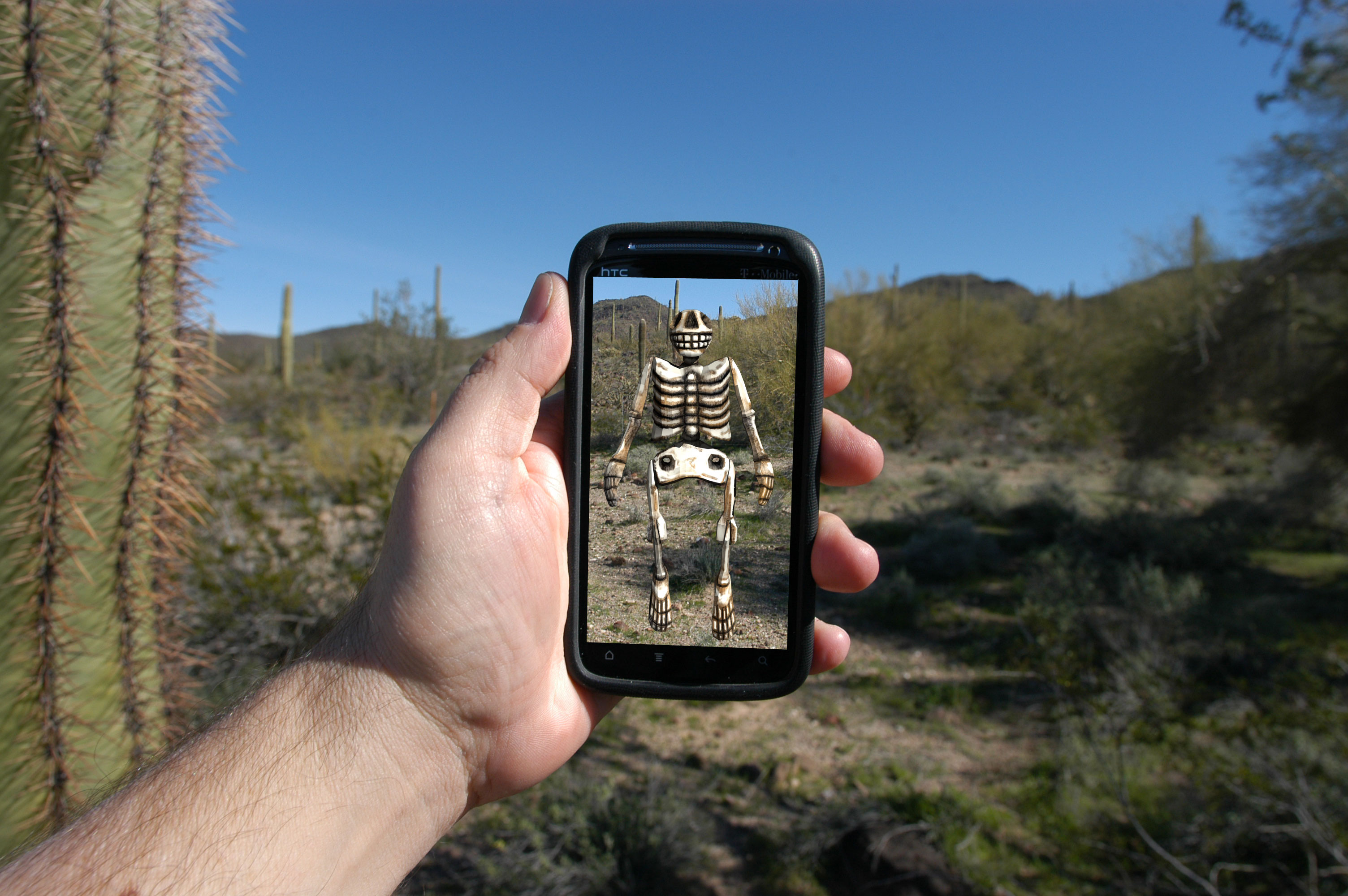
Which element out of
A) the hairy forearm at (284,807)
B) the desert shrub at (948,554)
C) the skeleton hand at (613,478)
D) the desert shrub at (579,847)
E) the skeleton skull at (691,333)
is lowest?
the desert shrub at (579,847)

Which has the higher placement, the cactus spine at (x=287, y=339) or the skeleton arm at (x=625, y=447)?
the cactus spine at (x=287, y=339)

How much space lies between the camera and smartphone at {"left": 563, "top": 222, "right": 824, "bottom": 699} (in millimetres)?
1625

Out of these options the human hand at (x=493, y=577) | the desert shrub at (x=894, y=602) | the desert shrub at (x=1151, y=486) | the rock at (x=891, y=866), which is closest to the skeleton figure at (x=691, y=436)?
the human hand at (x=493, y=577)

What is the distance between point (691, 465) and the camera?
170cm

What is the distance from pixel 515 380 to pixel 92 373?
164 centimetres

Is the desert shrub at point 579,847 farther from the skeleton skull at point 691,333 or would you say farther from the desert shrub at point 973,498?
the desert shrub at point 973,498

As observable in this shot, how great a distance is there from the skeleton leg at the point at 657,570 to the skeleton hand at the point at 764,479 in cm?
24

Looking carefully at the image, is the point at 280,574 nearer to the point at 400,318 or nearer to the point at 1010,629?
the point at 1010,629

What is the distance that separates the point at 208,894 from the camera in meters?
1.16

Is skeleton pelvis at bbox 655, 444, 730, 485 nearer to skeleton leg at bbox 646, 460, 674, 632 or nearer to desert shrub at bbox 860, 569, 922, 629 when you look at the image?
skeleton leg at bbox 646, 460, 674, 632

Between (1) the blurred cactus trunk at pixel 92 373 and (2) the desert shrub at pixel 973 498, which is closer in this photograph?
(1) the blurred cactus trunk at pixel 92 373

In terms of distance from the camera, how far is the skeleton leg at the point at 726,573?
167 centimetres

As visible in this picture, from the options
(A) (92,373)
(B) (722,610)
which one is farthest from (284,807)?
(A) (92,373)

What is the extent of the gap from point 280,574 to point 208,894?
3892 mm
